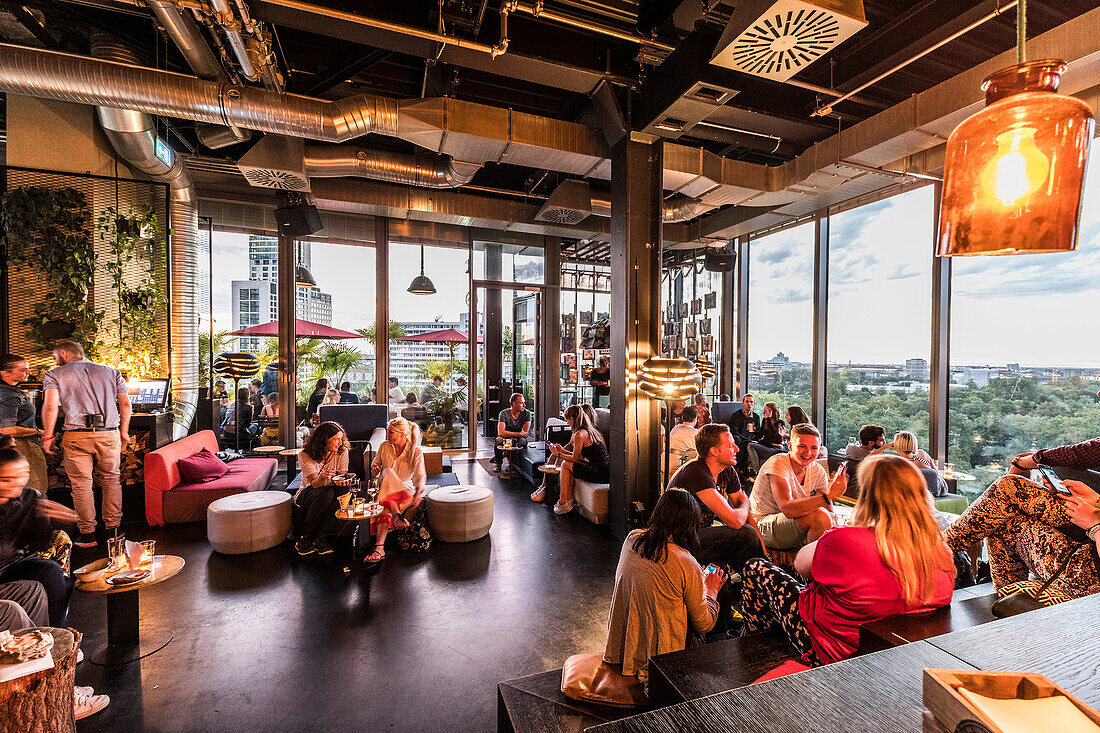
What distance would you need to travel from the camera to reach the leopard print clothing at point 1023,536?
2150mm

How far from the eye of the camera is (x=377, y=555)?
168 inches

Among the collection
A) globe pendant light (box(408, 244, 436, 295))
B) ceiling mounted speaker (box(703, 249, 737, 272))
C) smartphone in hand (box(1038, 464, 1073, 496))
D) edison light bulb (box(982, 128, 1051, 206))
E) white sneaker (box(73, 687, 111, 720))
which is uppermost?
ceiling mounted speaker (box(703, 249, 737, 272))

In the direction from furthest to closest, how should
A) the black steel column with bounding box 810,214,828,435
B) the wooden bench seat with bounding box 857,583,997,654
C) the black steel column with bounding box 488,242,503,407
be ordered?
the black steel column with bounding box 488,242,503,407
the black steel column with bounding box 810,214,828,435
the wooden bench seat with bounding box 857,583,997,654

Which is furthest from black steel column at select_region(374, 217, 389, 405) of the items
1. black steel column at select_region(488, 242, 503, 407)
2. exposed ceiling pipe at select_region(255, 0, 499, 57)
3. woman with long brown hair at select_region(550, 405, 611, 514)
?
Answer: exposed ceiling pipe at select_region(255, 0, 499, 57)

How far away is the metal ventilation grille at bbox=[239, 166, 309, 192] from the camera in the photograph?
507cm

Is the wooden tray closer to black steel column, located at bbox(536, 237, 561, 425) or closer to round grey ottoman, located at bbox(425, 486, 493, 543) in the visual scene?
round grey ottoman, located at bbox(425, 486, 493, 543)

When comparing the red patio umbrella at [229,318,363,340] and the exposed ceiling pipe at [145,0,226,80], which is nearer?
the exposed ceiling pipe at [145,0,226,80]

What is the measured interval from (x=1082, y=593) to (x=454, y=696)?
2.93 meters

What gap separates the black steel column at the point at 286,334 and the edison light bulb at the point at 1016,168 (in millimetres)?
8308

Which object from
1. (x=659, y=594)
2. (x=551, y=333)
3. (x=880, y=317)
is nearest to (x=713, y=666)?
(x=659, y=594)

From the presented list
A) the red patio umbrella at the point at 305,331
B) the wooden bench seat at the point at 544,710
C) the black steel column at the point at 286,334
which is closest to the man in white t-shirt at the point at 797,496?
the wooden bench seat at the point at 544,710

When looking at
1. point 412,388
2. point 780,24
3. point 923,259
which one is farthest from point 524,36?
point 412,388

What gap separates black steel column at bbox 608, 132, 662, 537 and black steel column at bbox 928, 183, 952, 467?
146 inches

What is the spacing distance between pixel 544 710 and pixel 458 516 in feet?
8.93
